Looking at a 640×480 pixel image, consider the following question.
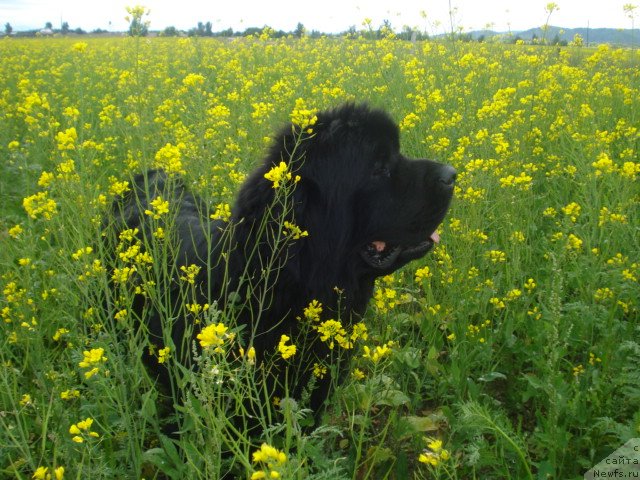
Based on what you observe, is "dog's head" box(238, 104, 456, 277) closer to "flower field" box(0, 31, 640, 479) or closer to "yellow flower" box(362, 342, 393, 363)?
"flower field" box(0, 31, 640, 479)

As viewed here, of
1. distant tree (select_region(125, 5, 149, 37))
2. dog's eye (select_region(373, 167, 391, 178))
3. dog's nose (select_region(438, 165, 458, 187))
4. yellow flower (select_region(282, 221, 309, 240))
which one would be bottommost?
yellow flower (select_region(282, 221, 309, 240))

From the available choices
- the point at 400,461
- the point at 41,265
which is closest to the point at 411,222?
the point at 400,461

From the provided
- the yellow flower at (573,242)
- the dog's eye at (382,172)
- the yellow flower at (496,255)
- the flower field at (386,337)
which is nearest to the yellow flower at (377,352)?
the flower field at (386,337)

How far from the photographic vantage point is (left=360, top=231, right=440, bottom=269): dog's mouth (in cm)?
238

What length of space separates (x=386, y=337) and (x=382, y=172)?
762 millimetres

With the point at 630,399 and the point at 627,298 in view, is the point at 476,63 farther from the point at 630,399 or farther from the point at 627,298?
the point at 630,399

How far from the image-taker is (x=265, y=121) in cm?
486

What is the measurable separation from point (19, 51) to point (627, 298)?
15413mm

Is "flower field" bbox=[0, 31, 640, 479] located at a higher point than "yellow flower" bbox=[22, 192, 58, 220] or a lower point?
lower

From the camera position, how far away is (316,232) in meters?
2.21

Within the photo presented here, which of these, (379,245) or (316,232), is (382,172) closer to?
(379,245)

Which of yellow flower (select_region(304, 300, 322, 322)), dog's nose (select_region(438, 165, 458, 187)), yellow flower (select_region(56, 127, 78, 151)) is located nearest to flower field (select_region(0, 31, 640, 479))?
yellow flower (select_region(56, 127, 78, 151))

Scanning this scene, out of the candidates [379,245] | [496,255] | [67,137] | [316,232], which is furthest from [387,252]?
[67,137]

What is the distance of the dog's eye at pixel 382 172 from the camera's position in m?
2.48
